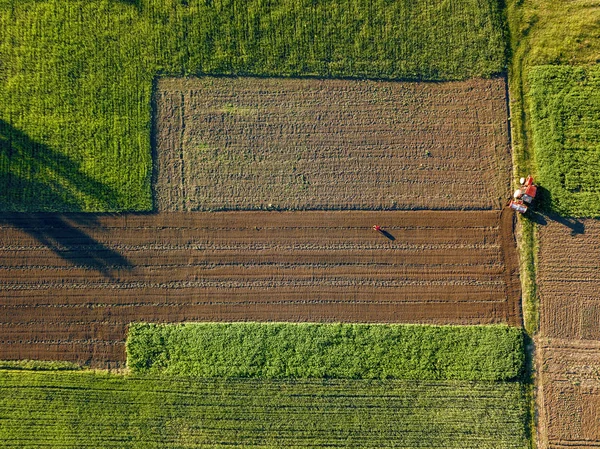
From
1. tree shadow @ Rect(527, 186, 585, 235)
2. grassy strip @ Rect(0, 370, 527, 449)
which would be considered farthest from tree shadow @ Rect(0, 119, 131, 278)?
tree shadow @ Rect(527, 186, 585, 235)

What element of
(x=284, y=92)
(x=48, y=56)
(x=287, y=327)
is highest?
(x=48, y=56)

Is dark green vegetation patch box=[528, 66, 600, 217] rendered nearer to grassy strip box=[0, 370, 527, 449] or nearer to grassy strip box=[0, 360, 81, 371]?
grassy strip box=[0, 370, 527, 449]

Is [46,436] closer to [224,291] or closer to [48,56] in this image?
[224,291]

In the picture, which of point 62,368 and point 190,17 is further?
point 190,17

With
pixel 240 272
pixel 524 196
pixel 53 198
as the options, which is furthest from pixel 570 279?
pixel 53 198

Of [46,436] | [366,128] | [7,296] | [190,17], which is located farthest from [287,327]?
[190,17]

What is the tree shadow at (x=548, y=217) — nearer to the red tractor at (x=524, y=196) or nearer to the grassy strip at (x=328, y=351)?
the red tractor at (x=524, y=196)
